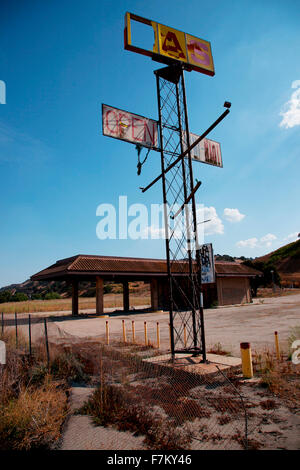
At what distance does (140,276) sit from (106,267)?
405 centimetres

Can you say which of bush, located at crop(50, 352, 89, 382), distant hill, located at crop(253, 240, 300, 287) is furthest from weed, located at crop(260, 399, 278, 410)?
distant hill, located at crop(253, 240, 300, 287)

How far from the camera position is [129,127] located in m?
9.18

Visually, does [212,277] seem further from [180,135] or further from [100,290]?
[180,135]

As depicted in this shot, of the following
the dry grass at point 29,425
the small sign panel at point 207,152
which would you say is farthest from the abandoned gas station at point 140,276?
the dry grass at point 29,425

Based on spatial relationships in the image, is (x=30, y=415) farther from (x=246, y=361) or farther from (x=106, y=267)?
(x=106, y=267)

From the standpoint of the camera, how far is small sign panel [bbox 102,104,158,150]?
8.73 m

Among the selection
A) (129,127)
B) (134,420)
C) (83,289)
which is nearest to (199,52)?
(129,127)

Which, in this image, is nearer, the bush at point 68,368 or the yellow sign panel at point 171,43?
the bush at point 68,368

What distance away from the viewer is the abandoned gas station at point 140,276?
81.6ft

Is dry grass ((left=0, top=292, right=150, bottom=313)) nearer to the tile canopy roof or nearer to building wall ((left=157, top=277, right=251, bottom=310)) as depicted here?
the tile canopy roof

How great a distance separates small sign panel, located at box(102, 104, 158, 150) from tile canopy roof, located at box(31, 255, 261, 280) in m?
13.3

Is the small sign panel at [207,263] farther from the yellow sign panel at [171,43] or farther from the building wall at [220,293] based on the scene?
the yellow sign panel at [171,43]

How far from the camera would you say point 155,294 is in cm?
3144

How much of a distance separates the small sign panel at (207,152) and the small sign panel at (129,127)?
1.47 metres
